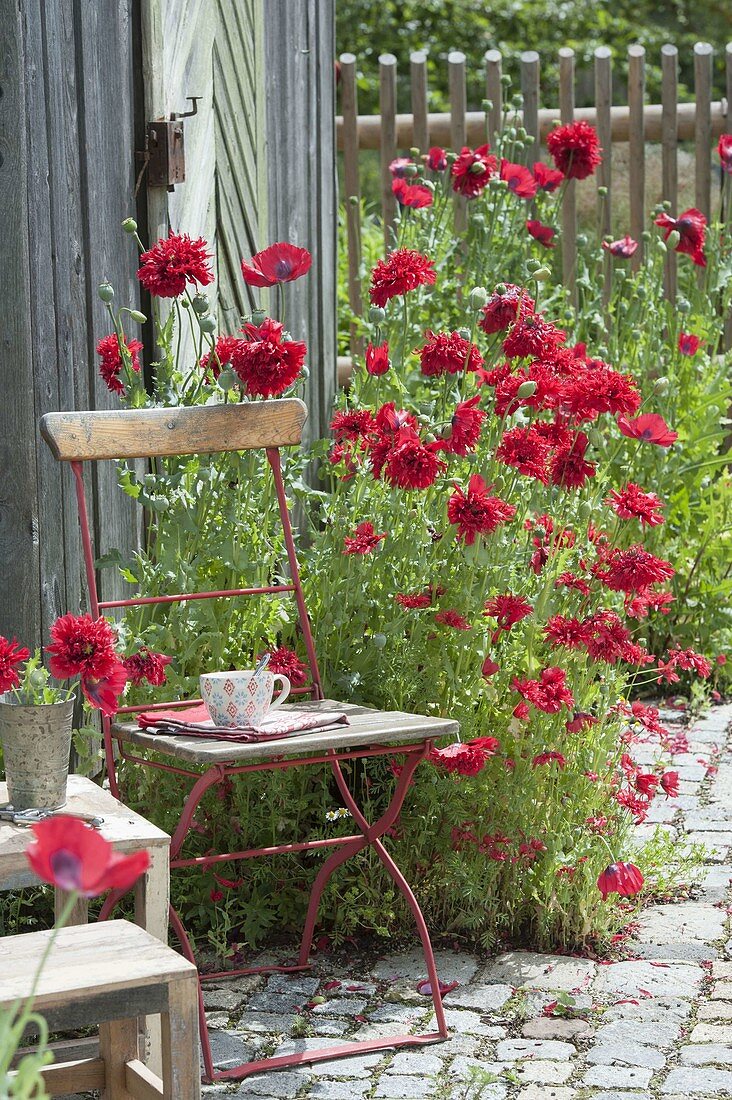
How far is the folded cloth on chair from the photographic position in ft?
8.86

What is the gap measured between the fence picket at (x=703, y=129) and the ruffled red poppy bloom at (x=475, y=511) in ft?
13.2

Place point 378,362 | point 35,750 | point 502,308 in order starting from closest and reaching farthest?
1. point 35,750
2. point 502,308
3. point 378,362

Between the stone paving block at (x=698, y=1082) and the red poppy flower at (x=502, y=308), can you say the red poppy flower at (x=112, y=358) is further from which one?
the stone paving block at (x=698, y=1082)

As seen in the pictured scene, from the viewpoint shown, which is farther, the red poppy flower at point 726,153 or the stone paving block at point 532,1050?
the red poppy flower at point 726,153

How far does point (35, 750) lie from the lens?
2.28 m

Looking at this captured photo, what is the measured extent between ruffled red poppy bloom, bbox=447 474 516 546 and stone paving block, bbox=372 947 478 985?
895mm

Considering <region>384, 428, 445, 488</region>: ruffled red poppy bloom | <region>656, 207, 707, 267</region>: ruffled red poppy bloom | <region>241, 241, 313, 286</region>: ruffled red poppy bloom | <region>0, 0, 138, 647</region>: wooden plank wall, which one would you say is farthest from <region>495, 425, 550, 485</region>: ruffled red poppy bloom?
<region>656, 207, 707, 267</region>: ruffled red poppy bloom

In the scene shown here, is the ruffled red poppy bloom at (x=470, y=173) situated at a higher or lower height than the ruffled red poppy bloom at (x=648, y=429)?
higher

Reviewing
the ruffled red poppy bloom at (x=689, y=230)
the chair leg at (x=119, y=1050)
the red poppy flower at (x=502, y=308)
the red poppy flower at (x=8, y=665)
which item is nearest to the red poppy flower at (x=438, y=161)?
the ruffled red poppy bloom at (x=689, y=230)

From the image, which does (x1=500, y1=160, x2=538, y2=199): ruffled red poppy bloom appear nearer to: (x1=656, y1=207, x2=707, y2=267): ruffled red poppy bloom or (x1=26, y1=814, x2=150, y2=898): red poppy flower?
(x1=656, y1=207, x2=707, y2=267): ruffled red poppy bloom

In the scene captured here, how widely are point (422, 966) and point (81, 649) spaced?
1165 millimetres

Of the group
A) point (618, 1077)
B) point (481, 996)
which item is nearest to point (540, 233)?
point (481, 996)

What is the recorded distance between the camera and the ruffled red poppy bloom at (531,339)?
122 inches

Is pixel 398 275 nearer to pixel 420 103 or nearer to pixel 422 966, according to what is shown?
pixel 422 966
